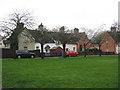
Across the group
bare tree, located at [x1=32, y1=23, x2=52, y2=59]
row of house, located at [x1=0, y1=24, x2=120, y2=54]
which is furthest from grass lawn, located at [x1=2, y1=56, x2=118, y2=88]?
row of house, located at [x1=0, y1=24, x2=120, y2=54]

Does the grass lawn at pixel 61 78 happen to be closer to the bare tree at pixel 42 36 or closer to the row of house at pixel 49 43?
the bare tree at pixel 42 36

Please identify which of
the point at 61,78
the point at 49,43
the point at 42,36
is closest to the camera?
the point at 61,78

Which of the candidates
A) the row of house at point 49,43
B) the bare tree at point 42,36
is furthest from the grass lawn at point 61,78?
the row of house at point 49,43

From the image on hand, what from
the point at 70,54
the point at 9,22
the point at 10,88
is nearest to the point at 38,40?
the point at 9,22

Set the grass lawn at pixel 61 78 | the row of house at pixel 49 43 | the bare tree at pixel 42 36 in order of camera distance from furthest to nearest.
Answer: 1. the row of house at pixel 49 43
2. the bare tree at pixel 42 36
3. the grass lawn at pixel 61 78

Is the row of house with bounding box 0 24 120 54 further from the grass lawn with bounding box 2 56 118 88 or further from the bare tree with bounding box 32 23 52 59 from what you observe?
the grass lawn with bounding box 2 56 118 88

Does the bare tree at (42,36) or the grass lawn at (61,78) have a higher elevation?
the bare tree at (42,36)

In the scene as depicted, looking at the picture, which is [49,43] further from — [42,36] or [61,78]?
[61,78]

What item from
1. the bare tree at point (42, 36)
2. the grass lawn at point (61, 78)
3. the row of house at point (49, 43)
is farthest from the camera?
the row of house at point (49, 43)

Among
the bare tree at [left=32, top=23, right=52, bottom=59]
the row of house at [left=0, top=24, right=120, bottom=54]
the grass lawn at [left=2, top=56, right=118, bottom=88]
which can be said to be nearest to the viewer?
the grass lawn at [left=2, top=56, right=118, bottom=88]

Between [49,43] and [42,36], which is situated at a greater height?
[42,36]

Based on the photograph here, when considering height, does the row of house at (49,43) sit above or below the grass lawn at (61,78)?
above

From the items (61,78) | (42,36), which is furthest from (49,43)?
(61,78)

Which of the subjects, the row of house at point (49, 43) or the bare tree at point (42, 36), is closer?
the bare tree at point (42, 36)
